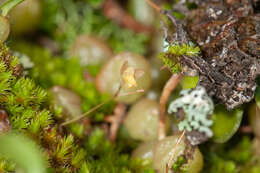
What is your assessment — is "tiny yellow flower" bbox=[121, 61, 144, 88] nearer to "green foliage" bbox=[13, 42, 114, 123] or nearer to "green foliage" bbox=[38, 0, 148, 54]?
A: "green foliage" bbox=[13, 42, 114, 123]

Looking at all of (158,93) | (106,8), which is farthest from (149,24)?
(158,93)

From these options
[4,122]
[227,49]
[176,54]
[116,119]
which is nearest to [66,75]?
[116,119]

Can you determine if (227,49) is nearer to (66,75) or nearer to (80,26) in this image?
(66,75)

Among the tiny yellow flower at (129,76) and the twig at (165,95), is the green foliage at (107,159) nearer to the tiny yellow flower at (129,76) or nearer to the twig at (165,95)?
the twig at (165,95)

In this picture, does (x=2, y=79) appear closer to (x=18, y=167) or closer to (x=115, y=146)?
(x=18, y=167)

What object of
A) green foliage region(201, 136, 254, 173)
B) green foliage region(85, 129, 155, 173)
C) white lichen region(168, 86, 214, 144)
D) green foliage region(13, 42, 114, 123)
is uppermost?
green foliage region(13, 42, 114, 123)

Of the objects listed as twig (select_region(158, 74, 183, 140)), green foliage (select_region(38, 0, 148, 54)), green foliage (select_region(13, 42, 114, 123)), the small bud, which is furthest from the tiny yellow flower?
green foliage (select_region(38, 0, 148, 54))
